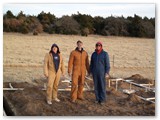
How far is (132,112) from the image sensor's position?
5.37 metres

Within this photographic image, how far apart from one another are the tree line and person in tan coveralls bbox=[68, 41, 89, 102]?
38cm

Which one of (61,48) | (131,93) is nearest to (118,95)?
(131,93)

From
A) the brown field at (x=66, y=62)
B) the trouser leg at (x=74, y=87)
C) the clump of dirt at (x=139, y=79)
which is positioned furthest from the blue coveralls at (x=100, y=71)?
the clump of dirt at (x=139, y=79)

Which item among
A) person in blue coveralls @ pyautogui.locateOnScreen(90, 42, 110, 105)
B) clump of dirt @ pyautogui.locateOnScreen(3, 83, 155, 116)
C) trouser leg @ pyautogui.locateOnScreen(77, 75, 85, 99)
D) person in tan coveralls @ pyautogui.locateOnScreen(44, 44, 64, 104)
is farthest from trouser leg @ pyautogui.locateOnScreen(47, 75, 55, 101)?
person in blue coveralls @ pyautogui.locateOnScreen(90, 42, 110, 105)

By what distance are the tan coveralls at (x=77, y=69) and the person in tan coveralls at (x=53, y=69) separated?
156mm

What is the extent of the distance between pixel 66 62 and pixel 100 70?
51 centimetres

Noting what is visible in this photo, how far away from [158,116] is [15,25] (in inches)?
96.2

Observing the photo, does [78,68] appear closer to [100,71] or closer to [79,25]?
[100,71]

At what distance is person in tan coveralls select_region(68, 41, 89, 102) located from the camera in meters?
5.45

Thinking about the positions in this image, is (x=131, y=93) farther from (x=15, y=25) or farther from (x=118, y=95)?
(x=15, y=25)

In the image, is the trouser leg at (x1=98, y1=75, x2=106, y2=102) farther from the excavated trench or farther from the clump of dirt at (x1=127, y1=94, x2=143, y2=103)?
the clump of dirt at (x1=127, y1=94, x2=143, y2=103)

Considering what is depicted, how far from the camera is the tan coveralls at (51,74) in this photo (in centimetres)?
540

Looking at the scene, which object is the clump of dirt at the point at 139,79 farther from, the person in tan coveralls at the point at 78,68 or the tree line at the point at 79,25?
the person in tan coveralls at the point at 78,68

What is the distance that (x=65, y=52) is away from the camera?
555cm
